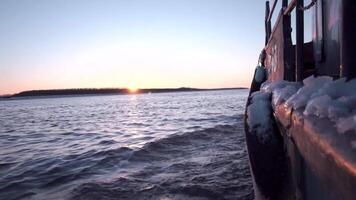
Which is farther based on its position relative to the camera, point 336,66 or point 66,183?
point 66,183

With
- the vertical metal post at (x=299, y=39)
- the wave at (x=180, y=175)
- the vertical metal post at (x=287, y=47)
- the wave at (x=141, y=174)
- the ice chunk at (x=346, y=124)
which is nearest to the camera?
the ice chunk at (x=346, y=124)

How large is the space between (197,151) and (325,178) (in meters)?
7.81

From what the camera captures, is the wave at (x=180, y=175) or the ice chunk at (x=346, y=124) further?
the wave at (x=180, y=175)

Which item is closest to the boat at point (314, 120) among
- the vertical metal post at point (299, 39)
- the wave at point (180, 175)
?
the vertical metal post at point (299, 39)

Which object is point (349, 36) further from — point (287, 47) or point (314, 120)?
point (287, 47)

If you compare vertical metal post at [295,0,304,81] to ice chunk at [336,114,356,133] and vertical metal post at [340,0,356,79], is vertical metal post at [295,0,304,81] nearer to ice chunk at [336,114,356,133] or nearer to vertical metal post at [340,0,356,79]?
vertical metal post at [340,0,356,79]

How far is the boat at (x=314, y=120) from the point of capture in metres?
1.34

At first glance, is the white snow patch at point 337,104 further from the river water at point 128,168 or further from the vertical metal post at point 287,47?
the river water at point 128,168

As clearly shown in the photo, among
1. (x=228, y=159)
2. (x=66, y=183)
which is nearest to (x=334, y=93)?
(x=66, y=183)

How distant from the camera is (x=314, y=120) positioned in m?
1.61

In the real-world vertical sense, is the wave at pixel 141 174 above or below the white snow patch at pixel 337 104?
below

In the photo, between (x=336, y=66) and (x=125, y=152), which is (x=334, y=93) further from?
(x=125, y=152)

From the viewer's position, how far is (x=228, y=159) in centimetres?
805

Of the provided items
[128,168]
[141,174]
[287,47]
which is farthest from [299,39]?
[128,168]
